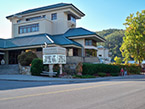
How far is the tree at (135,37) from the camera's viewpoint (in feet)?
114

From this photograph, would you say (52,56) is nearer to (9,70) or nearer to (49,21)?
(9,70)

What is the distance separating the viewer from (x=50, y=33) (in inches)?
1407

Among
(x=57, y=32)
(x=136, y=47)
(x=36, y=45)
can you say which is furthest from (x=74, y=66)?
(x=136, y=47)

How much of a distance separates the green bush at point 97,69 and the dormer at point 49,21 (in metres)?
13.1

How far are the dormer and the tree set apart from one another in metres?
11.8

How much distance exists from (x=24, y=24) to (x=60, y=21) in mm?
7646

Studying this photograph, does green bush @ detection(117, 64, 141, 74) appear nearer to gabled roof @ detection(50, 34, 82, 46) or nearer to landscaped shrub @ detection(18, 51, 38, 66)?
gabled roof @ detection(50, 34, 82, 46)

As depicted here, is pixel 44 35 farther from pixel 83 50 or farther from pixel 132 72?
pixel 132 72

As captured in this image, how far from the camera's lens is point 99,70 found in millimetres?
25547

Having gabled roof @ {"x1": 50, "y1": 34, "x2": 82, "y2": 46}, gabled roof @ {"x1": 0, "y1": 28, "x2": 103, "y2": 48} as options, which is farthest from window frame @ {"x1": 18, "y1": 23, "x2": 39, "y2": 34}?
gabled roof @ {"x1": 50, "y1": 34, "x2": 82, "y2": 46}

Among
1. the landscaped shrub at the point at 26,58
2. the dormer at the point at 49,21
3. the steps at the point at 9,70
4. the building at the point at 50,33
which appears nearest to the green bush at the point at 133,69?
the building at the point at 50,33

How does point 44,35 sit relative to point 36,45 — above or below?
above

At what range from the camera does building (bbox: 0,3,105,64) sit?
3039cm

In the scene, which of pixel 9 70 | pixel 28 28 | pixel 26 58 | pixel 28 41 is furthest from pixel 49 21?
pixel 9 70
